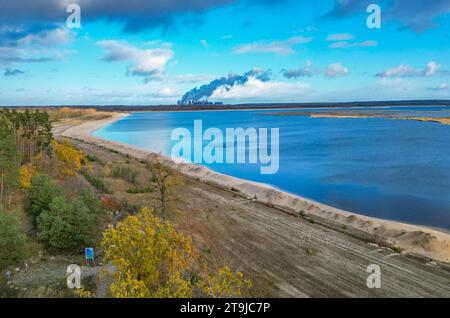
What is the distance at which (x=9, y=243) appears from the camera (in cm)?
2047

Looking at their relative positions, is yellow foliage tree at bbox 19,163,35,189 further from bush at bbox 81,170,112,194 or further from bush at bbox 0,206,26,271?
bush at bbox 0,206,26,271

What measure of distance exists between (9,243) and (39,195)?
322 inches

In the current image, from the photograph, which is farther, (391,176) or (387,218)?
(391,176)

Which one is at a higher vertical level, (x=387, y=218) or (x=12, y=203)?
(x=12, y=203)

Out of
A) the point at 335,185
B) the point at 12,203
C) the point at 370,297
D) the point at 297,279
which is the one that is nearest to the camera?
the point at 370,297

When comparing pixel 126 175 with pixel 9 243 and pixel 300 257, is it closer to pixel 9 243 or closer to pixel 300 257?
pixel 9 243

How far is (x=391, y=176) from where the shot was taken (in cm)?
5297

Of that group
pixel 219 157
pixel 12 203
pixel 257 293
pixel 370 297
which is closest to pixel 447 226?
pixel 370 297

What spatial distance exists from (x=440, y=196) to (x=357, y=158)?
28.6 m

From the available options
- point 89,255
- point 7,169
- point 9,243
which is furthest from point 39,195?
point 89,255

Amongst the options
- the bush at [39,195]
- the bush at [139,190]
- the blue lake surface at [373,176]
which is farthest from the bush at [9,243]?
the blue lake surface at [373,176]

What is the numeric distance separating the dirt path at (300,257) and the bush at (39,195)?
9476 mm

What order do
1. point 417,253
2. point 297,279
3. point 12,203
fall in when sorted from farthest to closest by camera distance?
point 12,203 → point 417,253 → point 297,279
